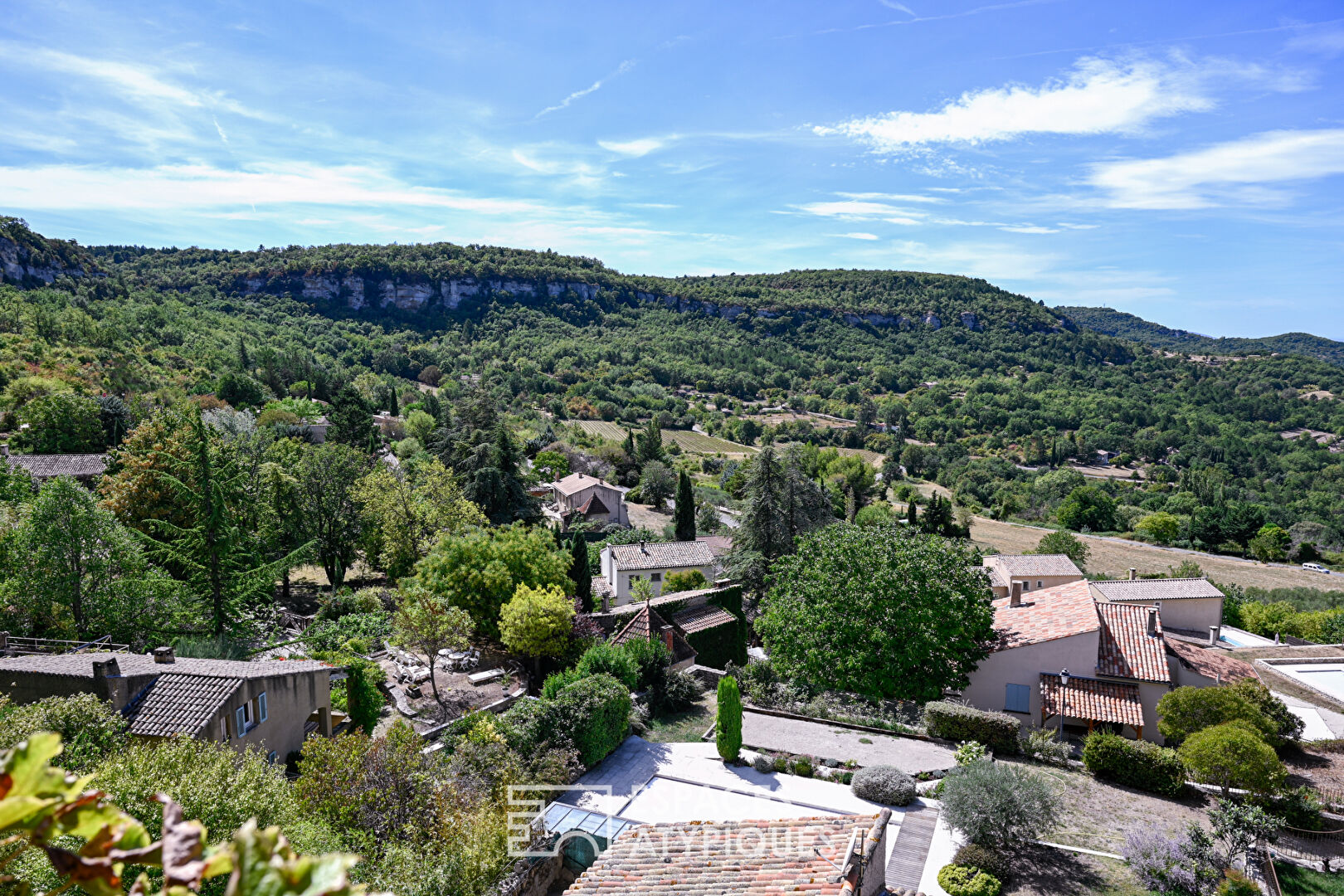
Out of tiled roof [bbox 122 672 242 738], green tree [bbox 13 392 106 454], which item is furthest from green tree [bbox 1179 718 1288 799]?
green tree [bbox 13 392 106 454]

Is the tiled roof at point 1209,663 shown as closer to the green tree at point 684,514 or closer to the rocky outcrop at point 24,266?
the green tree at point 684,514

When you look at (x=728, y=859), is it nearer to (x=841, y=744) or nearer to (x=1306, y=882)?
(x=841, y=744)

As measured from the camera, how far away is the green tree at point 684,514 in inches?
1930

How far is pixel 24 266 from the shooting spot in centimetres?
8600

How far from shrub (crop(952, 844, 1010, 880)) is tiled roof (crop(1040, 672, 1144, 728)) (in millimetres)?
8915

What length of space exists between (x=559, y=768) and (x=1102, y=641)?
18110 millimetres

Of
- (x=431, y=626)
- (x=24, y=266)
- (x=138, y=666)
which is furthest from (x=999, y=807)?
(x=24, y=266)

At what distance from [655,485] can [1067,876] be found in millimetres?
54308

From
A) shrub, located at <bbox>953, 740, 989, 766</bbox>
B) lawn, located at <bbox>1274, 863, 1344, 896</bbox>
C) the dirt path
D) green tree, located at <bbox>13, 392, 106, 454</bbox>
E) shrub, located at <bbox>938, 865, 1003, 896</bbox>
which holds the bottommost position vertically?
the dirt path

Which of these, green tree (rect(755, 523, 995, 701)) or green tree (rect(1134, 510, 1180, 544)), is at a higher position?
green tree (rect(755, 523, 995, 701))

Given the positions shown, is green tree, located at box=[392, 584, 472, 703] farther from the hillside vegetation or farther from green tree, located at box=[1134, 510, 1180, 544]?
green tree, located at box=[1134, 510, 1180, 544]

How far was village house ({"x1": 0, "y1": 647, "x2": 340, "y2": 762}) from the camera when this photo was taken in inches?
623

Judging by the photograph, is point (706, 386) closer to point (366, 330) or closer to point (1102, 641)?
point (366, 330)

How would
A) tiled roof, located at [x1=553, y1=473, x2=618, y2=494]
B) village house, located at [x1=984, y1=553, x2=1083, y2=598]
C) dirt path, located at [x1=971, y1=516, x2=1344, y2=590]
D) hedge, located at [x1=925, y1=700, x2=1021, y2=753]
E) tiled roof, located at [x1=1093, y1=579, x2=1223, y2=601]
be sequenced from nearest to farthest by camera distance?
hedge, located at [x1=925, y1=700, x2=1021, y2=753] → tiled roof, located at [x1=1093, y1=579, x2=1223, y2=601] → village house, located at [x1=984, y1=553, x2=1083, y2=598] → dirt path, located at [x1=971, y1=516, x2=1344, y2=590] → tiled roof, located at [x1=553, y1=473, x2=618, y2=494]
